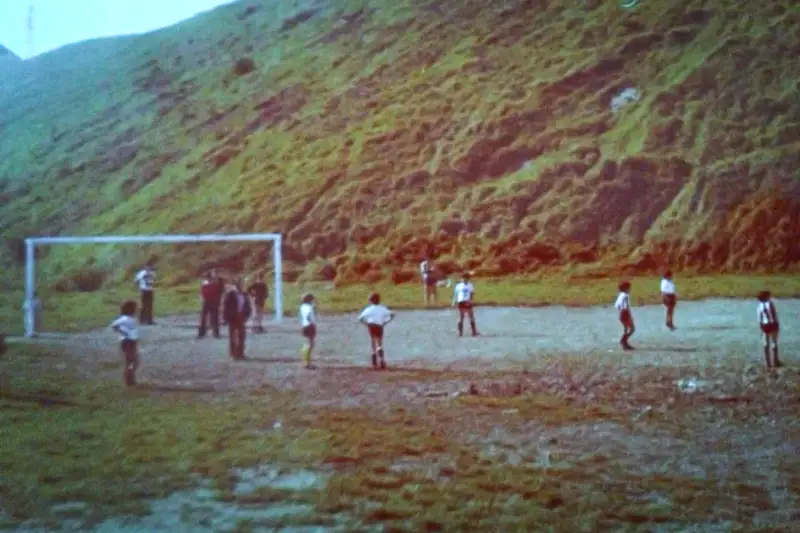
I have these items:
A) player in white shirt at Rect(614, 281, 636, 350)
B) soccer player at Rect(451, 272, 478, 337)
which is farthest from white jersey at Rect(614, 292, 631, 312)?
soccer player at Rect(451, 272, 478, 337)

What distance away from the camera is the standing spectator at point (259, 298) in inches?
205

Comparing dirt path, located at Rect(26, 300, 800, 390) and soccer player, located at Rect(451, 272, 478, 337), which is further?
soccer player, located at Rect(451, 272, 478, 337)

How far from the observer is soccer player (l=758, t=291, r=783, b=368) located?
183 inches

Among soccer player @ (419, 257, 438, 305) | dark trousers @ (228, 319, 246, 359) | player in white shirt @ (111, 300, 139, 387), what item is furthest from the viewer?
soccer player @ (419, 257, 438, 305)

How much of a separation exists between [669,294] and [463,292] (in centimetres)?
135

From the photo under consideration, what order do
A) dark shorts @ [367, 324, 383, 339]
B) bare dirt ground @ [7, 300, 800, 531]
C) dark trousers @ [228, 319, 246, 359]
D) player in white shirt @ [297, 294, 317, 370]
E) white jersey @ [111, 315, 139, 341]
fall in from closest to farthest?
bare dirt ground @ [7, 300, 800, 531], white jersey @ [111, 315, 139, 341], player in white shirt @ [297, 294, 317, 370], dark shorts @ [367, 324, 383, 339], dark trousers @ [228, 319, 246, 359]

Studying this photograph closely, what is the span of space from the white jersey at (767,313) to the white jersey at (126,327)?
3338mm

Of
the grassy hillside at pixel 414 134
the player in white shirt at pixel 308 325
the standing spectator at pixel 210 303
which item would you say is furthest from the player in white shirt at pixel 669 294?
the standing spectator at pixel 210 303

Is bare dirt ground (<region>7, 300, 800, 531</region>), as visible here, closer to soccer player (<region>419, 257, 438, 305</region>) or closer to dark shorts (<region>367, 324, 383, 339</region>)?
dark shorts (<region>367, 324, 383, 339</region>)

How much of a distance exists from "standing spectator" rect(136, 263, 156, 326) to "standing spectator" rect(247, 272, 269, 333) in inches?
23.7

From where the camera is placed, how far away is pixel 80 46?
15.5ft

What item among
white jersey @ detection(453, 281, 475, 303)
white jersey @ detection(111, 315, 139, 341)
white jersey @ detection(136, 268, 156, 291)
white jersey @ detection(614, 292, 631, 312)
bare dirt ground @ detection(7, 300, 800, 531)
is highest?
white jersey @ detection(136, 268, 156, 291)

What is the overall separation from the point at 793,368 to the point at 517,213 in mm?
1941

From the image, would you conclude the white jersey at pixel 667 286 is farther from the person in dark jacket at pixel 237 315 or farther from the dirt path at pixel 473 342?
the person in dark jacket at pixel 237 315
